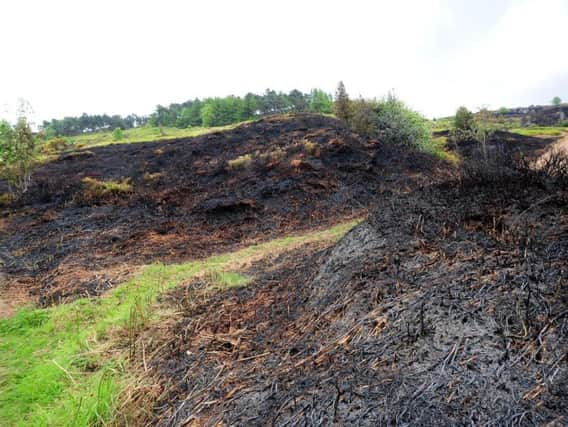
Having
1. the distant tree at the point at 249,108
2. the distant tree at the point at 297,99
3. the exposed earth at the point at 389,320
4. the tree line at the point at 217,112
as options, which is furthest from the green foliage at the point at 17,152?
the distant tree at the point at 297,99

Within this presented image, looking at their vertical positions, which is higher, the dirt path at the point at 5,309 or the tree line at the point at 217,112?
the tree line at the point at 217,112

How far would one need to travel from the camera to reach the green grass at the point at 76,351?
2.73 m

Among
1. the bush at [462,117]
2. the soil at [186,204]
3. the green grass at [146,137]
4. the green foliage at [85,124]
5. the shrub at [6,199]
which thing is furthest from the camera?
the green foliage at [85,124]

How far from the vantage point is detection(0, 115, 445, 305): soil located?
24.9 feet

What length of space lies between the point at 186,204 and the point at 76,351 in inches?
326

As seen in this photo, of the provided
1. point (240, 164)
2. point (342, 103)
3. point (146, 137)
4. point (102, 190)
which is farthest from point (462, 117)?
point (146, 137)

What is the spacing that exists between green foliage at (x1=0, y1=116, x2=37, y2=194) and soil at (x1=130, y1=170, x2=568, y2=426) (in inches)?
585

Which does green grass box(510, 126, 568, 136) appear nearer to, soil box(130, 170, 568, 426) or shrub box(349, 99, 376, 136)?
shrub box(349, 99, 376, 136)

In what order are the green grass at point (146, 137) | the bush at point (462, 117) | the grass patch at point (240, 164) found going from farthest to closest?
the green grass at point (146, 137) < the bush at point (462, 117) < the grass patch at point (240, 164)

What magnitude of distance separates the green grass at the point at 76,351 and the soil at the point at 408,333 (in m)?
0.39

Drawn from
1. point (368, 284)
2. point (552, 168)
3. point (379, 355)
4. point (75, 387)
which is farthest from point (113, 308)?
point (552, 168)

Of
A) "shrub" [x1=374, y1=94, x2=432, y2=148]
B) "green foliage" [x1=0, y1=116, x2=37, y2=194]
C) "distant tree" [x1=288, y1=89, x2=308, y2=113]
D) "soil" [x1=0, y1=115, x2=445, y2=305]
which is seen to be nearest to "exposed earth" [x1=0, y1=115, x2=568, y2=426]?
"soil" [x1=0, y1=115, x2=445, y2=305]

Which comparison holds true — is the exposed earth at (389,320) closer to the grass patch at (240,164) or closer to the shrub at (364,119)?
the grass patch at (240,164)

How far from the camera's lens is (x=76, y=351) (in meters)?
3.63
